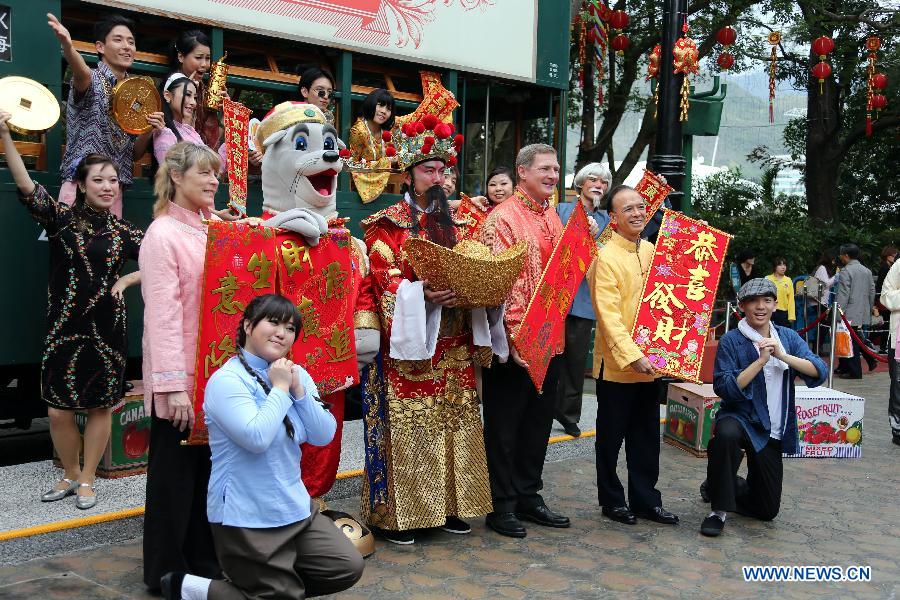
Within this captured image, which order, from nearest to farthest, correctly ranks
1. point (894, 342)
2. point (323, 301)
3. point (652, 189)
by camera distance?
1. point (323, 301)
2. point (652, 189)
3. point (894, 342)

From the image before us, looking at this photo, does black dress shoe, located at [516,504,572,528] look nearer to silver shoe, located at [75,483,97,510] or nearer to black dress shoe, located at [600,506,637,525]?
black dress shoe, located at [600,506,637,525]

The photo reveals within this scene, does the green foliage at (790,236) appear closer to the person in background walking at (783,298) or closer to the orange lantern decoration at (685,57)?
the person in background walking at (783,298)

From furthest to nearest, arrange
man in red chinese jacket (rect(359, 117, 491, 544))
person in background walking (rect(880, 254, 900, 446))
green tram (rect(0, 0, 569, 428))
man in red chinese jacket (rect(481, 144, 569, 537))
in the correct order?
person in background walking (rect(880, 254, 900, 446)), green tram (rect(0, 0, 569, 428)), man in red chinese jacket (rect(481, 144, 569, 537)), man in red chinese jacket (rect(359, 117, 491, 544))

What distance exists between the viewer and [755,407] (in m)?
5.35

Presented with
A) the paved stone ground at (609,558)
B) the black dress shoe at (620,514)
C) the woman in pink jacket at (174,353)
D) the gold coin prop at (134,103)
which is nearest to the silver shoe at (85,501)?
the paved stone ground at (609,558)

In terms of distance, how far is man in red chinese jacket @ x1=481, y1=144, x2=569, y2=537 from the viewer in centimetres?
503

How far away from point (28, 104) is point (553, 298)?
9.88 feet

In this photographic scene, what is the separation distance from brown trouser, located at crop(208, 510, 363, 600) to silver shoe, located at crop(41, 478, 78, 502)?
1831 millimetres

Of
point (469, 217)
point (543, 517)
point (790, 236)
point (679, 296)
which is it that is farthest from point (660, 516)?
point (790, 236)

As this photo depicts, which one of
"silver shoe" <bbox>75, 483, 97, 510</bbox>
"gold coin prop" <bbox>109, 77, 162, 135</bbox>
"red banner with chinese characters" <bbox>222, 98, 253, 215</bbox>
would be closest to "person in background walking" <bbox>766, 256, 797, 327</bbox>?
"red banner with chinese characters" <bbox>222, 98, 253, 215</bbox>

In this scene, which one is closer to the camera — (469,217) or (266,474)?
(266,474)

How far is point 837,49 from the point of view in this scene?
18.6m

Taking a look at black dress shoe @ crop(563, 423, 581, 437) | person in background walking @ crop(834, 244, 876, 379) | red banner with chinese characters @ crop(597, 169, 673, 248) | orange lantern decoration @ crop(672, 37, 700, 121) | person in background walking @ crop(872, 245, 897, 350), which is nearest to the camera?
red banner with chinese characters @ crop(597, 169, 673, 248)

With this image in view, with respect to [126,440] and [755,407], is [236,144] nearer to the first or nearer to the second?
[126,440]
